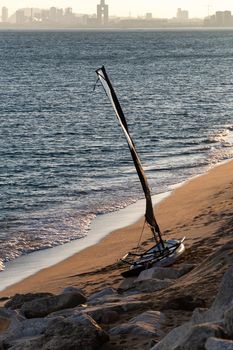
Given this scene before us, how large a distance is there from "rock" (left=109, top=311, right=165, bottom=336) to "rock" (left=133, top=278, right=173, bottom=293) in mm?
2738

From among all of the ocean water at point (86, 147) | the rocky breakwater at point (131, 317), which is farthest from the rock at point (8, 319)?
the ocean water at point (86, 147)

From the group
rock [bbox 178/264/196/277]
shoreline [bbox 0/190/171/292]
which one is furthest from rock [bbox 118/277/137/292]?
shoreline [bbox 0/190/171/292]

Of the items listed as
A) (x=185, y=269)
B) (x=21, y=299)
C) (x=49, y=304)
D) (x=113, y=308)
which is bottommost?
(x=21, y=299)

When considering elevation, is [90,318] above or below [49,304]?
above

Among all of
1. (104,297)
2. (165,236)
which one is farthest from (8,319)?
(165,236)

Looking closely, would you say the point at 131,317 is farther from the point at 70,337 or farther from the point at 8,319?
the point at 8,319

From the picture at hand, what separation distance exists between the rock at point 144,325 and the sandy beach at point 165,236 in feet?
18.1

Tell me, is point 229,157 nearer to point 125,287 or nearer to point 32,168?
point 32,168

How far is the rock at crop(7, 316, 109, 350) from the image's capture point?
11453 mm

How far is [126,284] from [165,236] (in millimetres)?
6548

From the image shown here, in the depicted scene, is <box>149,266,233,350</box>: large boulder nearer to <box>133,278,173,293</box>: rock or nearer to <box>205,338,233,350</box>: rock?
<box>205,338,233,350</box>: rock

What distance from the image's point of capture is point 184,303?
13289 millimetres

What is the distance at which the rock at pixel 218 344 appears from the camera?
892 centimetres

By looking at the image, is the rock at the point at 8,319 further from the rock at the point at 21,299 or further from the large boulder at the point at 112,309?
the large boulder at the point at 112,309
